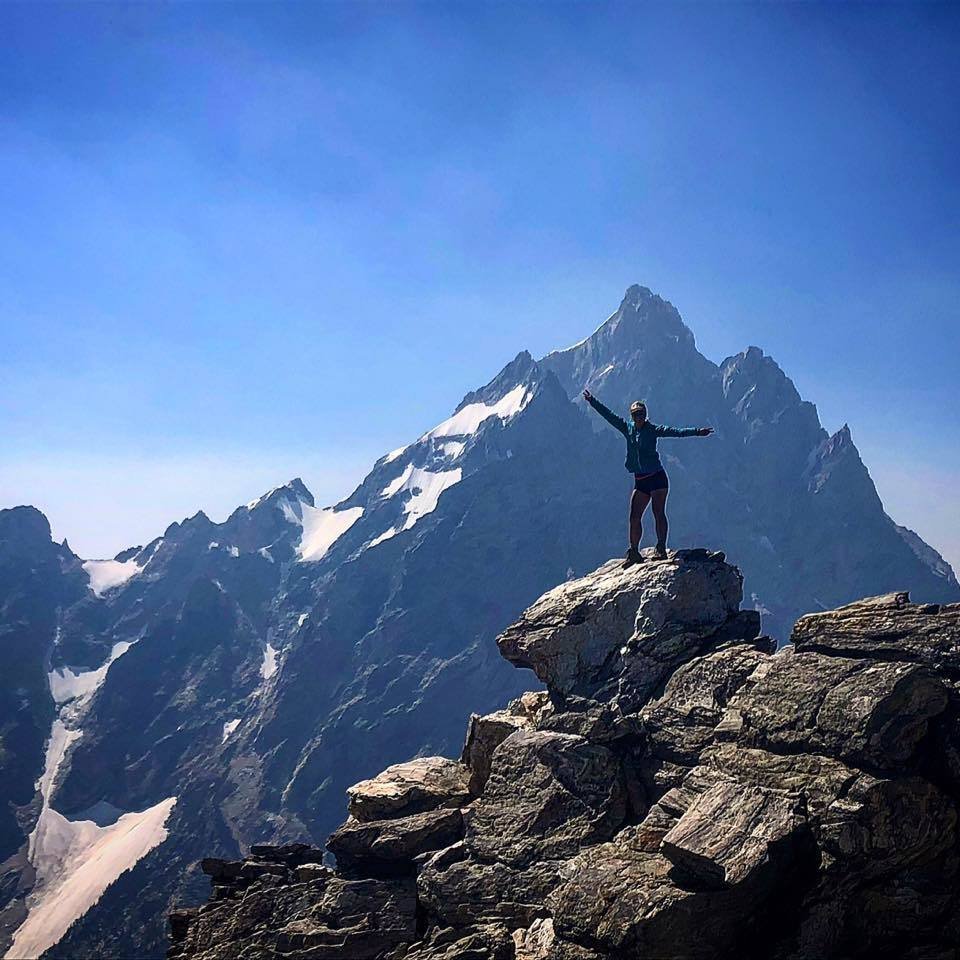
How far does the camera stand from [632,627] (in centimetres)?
2650

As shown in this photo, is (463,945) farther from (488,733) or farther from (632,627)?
(632,627)

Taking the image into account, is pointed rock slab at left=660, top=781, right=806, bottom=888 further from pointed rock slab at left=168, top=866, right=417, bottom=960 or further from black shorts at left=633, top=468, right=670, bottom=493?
black shorts at left=633, top=468, right=670, bottom=493

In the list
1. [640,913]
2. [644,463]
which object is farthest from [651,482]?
[640,913]

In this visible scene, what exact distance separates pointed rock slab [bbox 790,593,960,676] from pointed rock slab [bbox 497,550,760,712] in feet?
12.1

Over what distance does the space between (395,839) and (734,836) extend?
39.2 feet

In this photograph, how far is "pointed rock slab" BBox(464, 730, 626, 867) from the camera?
2122 centimetres

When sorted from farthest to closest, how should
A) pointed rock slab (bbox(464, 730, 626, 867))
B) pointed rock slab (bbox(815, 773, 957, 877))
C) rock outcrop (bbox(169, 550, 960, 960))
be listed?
pointed rock slab (bbox(464, 730, 626, 867)) → pointed rock slab (bbox(815, 773, 957, 877)) → rock outcrop (bbox(169, 550, 960, 960))

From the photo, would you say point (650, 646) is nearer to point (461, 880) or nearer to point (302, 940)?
point (461, 880)

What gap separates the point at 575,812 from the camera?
71.4ft

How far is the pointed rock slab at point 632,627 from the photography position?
2538cm

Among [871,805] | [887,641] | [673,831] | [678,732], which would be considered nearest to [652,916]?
[673,831]

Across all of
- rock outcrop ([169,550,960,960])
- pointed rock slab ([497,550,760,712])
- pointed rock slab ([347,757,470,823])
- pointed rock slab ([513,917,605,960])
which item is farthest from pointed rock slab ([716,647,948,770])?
pointed rock slab ([347,757,470,823])

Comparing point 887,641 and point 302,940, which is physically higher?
point 887,641

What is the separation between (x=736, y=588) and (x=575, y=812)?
9973mm
